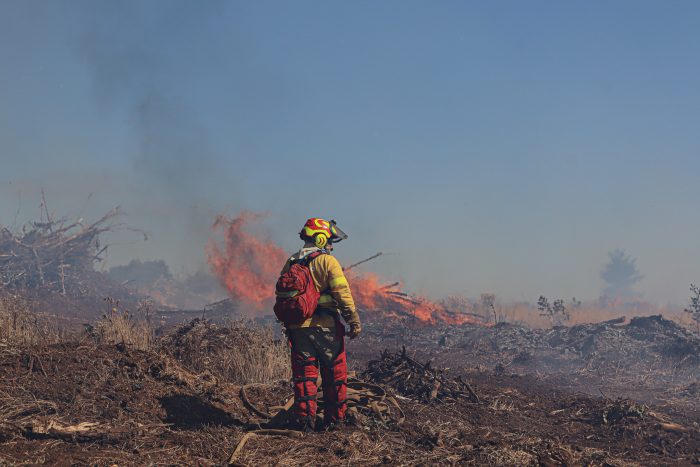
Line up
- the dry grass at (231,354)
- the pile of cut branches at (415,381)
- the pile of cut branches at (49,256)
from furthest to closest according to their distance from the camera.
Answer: the pile of cut branches at (49,256) < the dry grass at (231,354) < the pile of cut branches at (415,381)

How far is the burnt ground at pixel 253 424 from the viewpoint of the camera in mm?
5418

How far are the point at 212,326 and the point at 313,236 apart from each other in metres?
4.83

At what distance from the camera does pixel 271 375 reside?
9.39 m

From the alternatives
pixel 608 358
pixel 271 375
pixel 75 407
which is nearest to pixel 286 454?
pixel 75 407

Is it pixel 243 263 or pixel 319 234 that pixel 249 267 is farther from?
pixel 319 234

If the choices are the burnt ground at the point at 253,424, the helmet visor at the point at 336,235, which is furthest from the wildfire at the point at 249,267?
the helmet visor at the point at 336,235

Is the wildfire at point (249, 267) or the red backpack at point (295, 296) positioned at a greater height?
the wildfire at point (249, 267)

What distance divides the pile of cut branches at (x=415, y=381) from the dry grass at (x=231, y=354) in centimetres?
157

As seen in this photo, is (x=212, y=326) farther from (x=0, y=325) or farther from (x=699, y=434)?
(x=699, y=434)

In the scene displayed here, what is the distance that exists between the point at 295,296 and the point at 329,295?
0.47 m

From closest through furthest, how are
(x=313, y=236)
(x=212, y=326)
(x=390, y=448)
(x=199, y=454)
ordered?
1. (x=199, y=454)
2. (x=390, y=448)
3. (x=313, y=236)
4. (x=212, y=326)

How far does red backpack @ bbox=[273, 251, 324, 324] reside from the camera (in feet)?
20.8

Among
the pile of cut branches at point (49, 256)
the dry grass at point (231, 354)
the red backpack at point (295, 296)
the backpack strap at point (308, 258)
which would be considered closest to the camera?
the red backpack at point (295, 296)

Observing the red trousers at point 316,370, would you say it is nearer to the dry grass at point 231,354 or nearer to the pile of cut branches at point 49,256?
the dry grass at point 231,354
